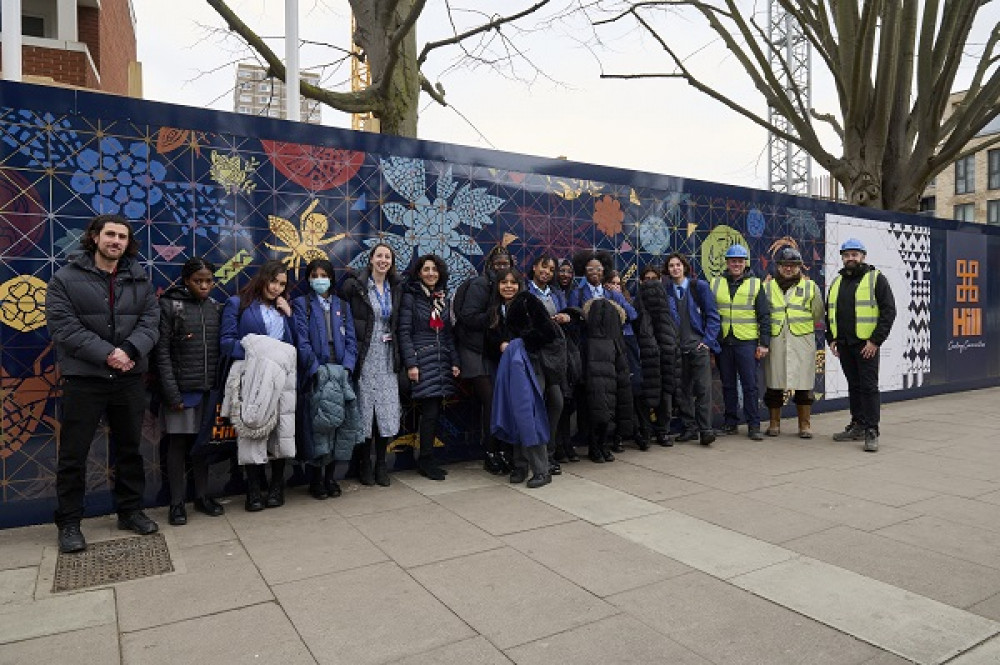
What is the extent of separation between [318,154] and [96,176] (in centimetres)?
166

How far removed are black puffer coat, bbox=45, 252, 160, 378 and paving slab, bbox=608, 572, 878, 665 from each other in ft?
10.8

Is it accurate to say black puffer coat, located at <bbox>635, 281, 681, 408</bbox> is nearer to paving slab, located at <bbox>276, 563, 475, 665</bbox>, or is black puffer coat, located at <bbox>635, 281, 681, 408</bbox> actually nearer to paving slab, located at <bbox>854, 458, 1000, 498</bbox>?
paving slab, located at <bbox>854, 458, 1000, 498</bbox>

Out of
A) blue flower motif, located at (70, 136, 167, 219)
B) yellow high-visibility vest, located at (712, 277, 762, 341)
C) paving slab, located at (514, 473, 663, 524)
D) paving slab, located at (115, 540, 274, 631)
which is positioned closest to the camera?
paving slab, located at (115, 540, 274, 631)

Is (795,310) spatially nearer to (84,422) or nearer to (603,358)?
(603,358)

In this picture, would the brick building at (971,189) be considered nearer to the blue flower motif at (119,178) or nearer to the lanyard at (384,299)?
the lanyard at (384,299)

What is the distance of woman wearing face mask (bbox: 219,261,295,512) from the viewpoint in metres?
5.05

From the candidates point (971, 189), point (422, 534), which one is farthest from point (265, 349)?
point (971, 189)

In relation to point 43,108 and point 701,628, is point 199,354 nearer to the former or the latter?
point 43,108

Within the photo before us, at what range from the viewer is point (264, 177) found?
18.6 ft

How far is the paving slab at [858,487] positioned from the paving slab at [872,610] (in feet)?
5.91

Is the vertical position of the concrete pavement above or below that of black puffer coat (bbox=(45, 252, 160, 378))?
below

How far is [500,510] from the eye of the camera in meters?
5.24

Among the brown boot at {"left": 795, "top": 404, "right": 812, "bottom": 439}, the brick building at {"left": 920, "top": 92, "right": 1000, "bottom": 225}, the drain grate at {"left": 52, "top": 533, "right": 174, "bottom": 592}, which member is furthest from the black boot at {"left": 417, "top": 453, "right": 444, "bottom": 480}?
the brick building at {"left": 920, "top": 92, "right": 1000, "bottom": 225}

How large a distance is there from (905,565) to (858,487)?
6.13 feet
